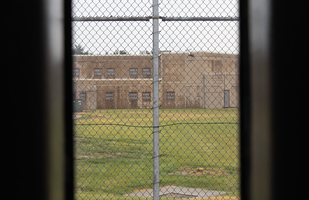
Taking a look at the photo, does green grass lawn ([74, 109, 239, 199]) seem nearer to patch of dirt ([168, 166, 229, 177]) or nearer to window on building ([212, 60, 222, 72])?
patch of dirt ([168, 166, 229, 177])

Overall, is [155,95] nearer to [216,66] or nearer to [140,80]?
[140,80]

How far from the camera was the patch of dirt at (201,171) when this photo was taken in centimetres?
547

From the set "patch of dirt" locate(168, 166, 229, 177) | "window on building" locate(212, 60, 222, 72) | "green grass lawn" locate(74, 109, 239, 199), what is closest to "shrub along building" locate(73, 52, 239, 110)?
"window on building" locate(212, 60, 222, 72)

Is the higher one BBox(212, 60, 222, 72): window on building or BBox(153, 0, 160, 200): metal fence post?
BBox(212, 60, 222, 72): window on building

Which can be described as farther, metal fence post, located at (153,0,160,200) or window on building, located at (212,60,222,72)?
window on building, located at (212,60,222,72)

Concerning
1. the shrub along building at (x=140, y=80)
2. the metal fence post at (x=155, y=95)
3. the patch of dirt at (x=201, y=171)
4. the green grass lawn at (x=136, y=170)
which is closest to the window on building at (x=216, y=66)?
the shrub along building at (x=140, y=80)

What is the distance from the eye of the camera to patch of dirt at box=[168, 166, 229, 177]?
215 inches
